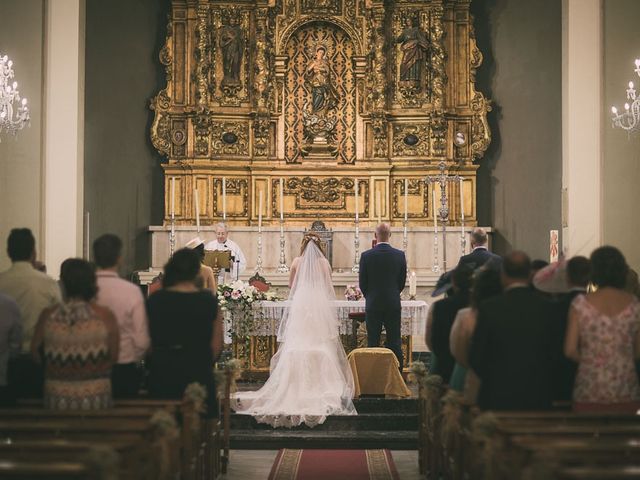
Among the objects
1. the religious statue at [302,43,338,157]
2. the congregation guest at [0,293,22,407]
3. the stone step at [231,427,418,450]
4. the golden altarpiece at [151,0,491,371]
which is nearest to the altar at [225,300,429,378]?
the stone step at [231,427,418,450]

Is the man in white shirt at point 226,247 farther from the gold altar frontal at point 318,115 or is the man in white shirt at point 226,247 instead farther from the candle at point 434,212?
the candle at point 434,212

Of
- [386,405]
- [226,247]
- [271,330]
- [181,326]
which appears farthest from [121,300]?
[226,247]

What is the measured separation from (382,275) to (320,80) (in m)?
6.08

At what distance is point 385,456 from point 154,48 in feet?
31.3

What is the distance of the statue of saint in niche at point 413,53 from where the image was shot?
16.0 m

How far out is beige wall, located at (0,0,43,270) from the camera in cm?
1287

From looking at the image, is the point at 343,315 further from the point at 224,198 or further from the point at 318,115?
the point at 318,115

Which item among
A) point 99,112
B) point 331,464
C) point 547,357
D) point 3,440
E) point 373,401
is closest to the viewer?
point 3,440

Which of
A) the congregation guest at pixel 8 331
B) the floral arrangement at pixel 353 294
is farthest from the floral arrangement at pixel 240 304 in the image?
the congregation guest at pixel 8 331

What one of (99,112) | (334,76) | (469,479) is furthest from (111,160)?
(469,479)

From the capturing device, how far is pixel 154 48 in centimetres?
1652

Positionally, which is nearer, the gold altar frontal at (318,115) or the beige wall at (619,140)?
the beige wall at (619,140)

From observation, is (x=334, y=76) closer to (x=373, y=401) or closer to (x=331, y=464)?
(x=373, y=401)

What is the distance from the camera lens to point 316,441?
9398 millimetres
